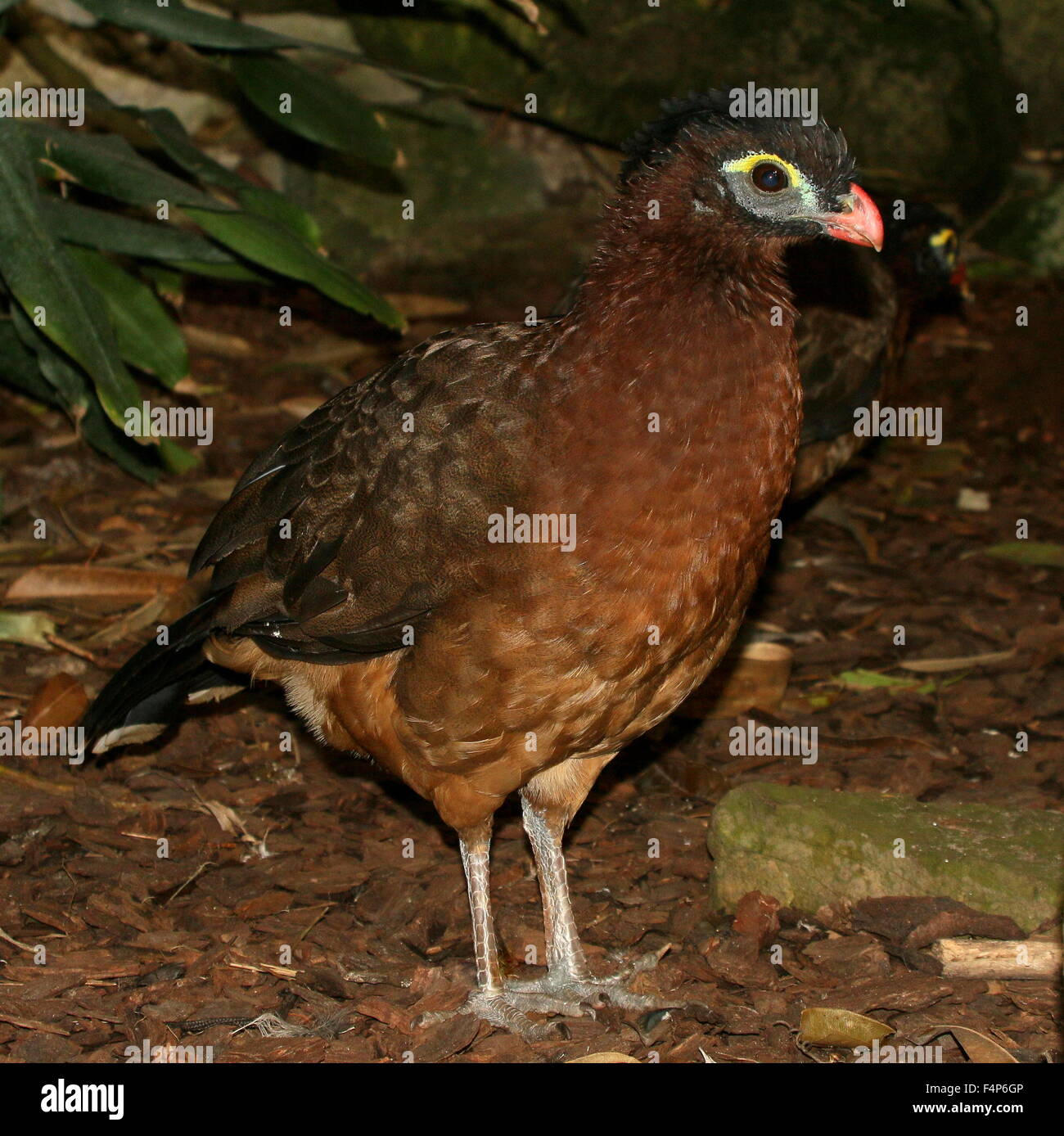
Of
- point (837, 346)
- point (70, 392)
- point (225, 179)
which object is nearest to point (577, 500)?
point (70, 392)

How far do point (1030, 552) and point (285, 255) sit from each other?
12.6 feet

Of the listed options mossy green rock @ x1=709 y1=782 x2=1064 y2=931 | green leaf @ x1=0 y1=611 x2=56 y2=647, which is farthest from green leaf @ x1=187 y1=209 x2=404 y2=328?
mossy green rock @ x1=709 y1=782 x2=1064 y2=931

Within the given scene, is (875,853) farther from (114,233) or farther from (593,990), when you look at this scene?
(114,233)

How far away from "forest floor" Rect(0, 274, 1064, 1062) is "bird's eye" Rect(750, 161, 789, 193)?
7.35 ft

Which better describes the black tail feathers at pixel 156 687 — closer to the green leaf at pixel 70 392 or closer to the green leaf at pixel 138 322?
the green leaf at pixel 70 392

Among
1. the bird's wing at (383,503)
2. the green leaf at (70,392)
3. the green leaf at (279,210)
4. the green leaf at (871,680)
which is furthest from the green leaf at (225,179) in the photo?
the green leaf at (871,680)

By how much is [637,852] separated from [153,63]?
599 cm

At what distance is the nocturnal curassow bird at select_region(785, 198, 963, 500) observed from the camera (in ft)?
21.6

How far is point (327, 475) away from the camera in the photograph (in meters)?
4.35

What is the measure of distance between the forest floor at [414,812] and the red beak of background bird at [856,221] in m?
2.08

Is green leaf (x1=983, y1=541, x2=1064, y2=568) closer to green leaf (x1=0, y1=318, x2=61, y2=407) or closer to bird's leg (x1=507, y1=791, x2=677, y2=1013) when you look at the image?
bird's leg (x1=507, y1=791, x2=677, y2=1013)

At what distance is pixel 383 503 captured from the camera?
13.5 feet

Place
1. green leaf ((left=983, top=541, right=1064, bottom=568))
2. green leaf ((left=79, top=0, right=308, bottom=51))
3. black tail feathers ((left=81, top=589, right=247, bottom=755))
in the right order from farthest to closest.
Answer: green leaf ((left=983, top=541, right=1064, bottom=568)), green leaf ((left=79, top=0, right=308, bottom=51)), black tail feathers ((left=81, top=589, right=247, bottom=755))

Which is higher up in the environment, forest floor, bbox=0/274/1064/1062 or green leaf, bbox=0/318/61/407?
green leaf, bbox=0/318/61/407
